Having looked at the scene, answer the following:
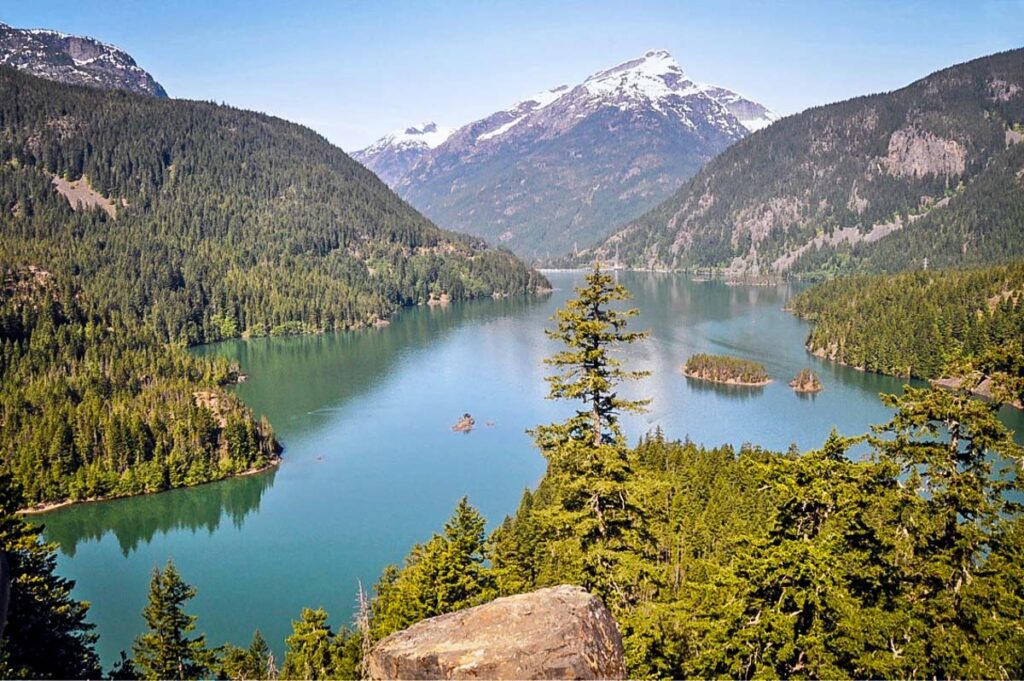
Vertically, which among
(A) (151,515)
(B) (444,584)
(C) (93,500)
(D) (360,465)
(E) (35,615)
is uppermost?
(E) (35,615)

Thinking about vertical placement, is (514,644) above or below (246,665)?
above

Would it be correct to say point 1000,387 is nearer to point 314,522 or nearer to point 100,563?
point 314,522

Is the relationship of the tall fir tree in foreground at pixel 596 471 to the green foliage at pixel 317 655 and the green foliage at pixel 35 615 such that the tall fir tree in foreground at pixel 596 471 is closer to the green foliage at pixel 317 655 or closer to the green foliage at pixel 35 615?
the green foliage at pixel 317 655

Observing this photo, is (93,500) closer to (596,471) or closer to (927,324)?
(596,471)

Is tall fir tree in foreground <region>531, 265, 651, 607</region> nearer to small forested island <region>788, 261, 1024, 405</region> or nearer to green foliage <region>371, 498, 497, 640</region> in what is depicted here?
green foliage <region>371, 498, 497, 640</region>

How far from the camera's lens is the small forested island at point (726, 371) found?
127 meters

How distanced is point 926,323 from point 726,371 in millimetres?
42997

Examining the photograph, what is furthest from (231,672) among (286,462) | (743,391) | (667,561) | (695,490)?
(743,391)

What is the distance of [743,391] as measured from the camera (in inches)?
4788

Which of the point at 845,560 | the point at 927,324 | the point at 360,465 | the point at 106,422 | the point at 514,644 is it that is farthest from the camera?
the point at 927,324

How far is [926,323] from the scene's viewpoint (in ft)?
455

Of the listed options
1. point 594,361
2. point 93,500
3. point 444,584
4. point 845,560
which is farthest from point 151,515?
point 845,560

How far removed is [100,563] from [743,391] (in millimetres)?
94996

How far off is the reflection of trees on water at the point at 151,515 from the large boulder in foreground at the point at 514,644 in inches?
2552
